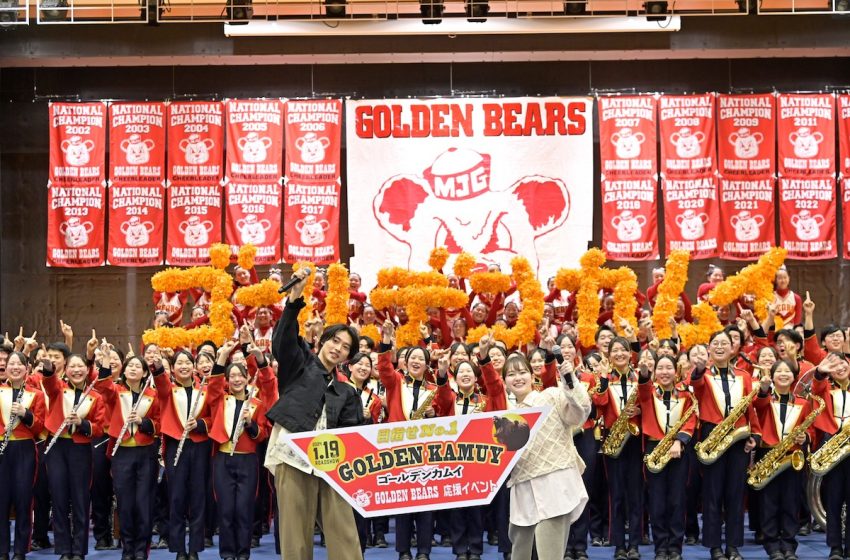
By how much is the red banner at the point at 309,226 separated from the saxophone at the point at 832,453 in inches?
279

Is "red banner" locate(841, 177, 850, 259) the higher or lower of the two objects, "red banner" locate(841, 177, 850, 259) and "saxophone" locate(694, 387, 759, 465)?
the higher

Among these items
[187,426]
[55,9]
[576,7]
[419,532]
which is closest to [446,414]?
[419,532]

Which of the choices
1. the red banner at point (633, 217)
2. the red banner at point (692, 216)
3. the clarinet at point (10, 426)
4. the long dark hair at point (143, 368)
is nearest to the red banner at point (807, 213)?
the red banner at point (692, 216)

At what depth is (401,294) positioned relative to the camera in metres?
10.3

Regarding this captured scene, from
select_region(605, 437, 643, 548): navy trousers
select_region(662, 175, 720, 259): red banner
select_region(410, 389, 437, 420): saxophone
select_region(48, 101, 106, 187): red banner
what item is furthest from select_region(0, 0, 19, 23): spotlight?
select_region(605, 437, 643, 548): navy trousers

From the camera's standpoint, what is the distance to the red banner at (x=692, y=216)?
14.1 metres

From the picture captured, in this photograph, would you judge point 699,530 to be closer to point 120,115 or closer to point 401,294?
point 401,294

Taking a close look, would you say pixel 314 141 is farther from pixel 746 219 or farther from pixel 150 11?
pixel 746 219

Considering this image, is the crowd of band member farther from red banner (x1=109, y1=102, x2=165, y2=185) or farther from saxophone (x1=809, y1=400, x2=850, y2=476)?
red banner (x1=109, y1=102, x2=165, y2=185)

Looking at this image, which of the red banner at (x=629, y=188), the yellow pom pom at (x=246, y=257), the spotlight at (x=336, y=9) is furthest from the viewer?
the red banner at (x=629, y=188)

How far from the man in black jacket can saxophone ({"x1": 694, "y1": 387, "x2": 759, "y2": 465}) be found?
12.7 ft

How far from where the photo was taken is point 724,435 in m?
8.54

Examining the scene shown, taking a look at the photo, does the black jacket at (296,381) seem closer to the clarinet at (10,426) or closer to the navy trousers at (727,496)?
the clarinet at (10,426)

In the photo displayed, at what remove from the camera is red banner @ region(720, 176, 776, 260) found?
14.1 meters
